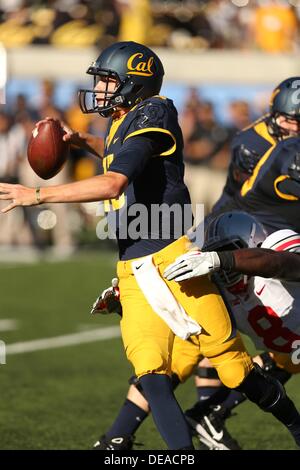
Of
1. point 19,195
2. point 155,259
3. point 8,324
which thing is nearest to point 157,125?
point 155,259

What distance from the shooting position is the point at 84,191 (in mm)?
3908

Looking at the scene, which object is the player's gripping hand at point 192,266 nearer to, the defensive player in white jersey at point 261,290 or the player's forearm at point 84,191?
the defensive player in white jersey at point 261,290

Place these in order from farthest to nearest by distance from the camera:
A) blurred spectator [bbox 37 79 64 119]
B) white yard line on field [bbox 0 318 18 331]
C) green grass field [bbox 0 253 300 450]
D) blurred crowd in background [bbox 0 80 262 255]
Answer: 1. blurred crowd in background [bbox 0 80 262 255]
2. blurred spectator [bbox 37 79 64 119]
3. white yard line on field [bbox 0 318 18 331]
4. green grass field [bbox 0 253 300 450]

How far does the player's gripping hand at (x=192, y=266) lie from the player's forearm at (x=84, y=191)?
0.42 metres

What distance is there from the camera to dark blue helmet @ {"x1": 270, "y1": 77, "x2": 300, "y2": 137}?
576cm

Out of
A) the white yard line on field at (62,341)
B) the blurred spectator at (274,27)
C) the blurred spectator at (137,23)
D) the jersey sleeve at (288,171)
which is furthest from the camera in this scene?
the blurred spectator at (274,27)

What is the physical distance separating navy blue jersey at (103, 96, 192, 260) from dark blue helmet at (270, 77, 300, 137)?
1.47m

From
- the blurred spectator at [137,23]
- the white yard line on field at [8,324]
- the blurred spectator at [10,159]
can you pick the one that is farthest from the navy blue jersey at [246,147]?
the blurred spectator at [137,23]

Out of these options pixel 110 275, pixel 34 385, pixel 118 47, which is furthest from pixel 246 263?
pixel 110 275

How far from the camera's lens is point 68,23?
662 inches


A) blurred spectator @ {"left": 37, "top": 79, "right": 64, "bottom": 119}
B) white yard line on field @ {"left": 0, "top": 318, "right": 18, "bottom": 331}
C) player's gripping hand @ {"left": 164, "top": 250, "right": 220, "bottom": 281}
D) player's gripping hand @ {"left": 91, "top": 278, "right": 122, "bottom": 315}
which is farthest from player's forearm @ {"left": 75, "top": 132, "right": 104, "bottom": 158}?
blurred spectator @ {"left": 37, "top": 79, "right": 64, "bottom": 119}

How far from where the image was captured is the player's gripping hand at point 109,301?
457 centimetres

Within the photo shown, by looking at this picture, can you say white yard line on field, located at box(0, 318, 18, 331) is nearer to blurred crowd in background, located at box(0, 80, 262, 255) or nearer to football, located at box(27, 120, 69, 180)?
football, located at box(27, 120, 69, 180)

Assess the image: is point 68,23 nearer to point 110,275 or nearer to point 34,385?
point 110,275
